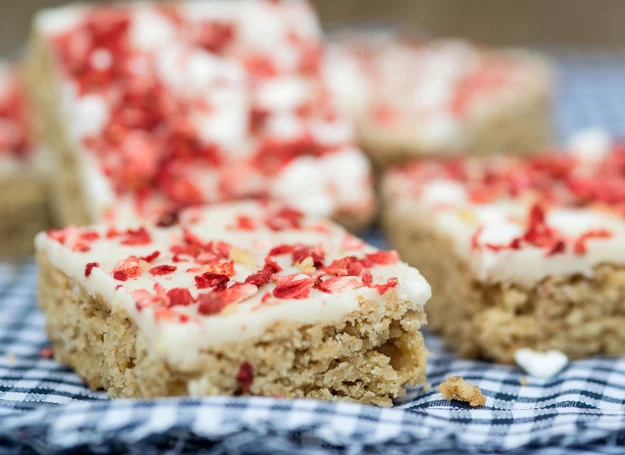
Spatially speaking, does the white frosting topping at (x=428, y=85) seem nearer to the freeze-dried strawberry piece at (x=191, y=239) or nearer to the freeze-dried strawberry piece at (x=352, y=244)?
the freeze-dried strawberry piece at (x=352, y=244)

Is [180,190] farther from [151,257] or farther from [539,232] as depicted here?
[539,232]

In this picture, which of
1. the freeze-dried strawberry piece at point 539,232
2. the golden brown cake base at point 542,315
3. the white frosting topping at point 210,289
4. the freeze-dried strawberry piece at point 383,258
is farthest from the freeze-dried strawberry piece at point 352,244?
the freeze-dried strawberry piece at point 539,232

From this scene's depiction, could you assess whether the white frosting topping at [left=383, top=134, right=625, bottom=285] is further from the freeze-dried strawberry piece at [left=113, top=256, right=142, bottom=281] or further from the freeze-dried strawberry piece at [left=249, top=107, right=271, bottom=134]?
the freeze-dried strawberry piece at [left=113, top=256, right=142, bottom=281]

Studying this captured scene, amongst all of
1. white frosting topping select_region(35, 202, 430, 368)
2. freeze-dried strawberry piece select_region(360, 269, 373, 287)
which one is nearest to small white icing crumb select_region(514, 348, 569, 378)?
white frosting topping select_region(35, 202, 430, 368)

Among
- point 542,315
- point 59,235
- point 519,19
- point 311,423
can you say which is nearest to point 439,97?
point 542,315

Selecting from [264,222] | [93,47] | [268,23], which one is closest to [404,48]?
[268,23]
